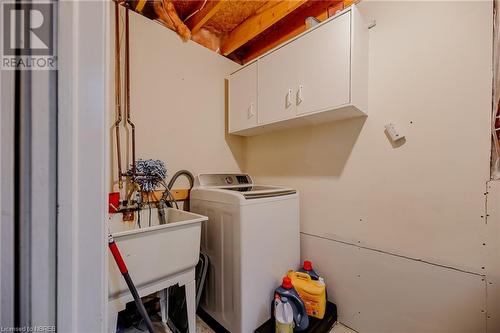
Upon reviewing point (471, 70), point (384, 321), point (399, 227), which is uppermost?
point (471, 70)

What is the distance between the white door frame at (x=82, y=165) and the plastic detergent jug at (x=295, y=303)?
113cm

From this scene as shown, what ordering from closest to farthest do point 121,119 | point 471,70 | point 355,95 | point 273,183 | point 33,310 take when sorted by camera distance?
point 33,310 → point 471,70 → point 355,95 → point 121,119 → point 273,183

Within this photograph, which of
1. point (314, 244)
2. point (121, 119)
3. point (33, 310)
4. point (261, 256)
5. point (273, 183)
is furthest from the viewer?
point (273, 183)

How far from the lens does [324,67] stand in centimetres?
134

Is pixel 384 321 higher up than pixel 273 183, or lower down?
lower down

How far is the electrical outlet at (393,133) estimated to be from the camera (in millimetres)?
1285

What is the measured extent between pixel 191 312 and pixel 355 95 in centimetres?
167

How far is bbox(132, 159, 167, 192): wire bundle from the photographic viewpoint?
4.84 ft

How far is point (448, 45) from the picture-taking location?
114cm

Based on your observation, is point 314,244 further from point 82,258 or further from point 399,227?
point 82,258

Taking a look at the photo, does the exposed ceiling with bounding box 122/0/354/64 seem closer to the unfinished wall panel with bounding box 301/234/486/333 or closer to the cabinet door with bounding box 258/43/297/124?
the cabinet door with bounding box 258/43/297/124

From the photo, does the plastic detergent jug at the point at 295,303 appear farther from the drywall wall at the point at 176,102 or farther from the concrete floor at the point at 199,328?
the drywall wall at the point at 176,102

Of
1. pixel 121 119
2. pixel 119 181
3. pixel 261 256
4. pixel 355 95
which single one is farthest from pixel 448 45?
A: pixel 119 181

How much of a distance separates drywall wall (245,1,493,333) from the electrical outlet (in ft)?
0.10
